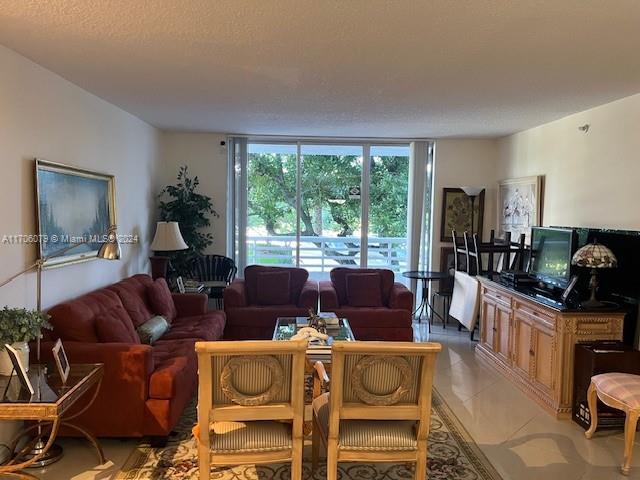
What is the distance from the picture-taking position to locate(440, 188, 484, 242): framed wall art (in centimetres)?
669

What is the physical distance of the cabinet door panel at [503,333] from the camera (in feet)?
14.8

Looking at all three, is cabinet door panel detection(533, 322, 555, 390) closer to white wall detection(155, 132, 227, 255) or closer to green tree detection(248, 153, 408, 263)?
green tree detection(248, 153, 408, 263)

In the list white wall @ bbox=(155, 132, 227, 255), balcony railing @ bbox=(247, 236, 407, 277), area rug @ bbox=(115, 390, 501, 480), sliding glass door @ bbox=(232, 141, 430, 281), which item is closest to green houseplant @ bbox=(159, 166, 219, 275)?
white wall @ bbox=(155, 132, 227, 255)

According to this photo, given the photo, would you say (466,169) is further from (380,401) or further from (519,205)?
(380,401)

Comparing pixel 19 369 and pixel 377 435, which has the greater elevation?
pixel 19 369

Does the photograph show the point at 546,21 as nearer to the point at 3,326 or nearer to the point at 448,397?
the point at 448,397

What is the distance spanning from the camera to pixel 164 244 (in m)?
5.59

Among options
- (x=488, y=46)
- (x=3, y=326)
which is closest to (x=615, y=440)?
(x=488, y=46)

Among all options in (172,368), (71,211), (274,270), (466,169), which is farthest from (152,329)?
(466,169)

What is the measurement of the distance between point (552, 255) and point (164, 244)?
13.4 ft

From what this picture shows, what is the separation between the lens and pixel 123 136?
196 inches

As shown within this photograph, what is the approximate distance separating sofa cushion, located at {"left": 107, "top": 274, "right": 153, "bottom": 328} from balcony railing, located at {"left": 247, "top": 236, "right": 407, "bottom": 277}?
2290 mm

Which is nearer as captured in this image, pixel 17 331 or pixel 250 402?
pixel 250 402

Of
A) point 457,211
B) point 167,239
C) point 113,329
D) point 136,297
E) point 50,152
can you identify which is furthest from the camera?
point 457,211
